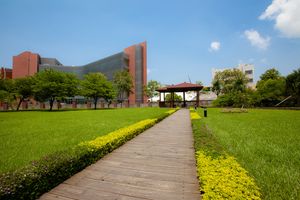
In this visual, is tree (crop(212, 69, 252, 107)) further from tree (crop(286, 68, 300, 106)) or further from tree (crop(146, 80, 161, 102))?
tree (crop(146, 80, 161, 102))

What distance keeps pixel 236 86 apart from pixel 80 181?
47.6m

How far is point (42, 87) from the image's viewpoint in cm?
3294

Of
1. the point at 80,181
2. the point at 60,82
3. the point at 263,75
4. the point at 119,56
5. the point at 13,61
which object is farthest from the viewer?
the point at 13,61

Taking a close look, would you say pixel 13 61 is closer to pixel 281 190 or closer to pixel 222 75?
pixel 222 75

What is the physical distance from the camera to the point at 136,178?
3.72 meters

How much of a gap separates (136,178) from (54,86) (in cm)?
3470

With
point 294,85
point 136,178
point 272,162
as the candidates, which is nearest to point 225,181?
point 136,178

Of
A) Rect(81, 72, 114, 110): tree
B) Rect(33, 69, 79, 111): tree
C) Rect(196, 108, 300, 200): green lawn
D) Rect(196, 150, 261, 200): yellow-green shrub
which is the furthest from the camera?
Rect(81, 72, 114, 110): tree

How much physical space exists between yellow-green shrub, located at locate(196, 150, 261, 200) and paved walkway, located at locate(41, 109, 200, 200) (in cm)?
31

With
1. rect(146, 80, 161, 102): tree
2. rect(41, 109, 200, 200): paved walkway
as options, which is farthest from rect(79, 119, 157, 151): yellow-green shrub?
rect(146, 80, 161, 102): tree

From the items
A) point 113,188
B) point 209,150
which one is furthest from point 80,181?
→ point 209,150

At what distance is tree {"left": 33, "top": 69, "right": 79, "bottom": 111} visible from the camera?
33.3 meters

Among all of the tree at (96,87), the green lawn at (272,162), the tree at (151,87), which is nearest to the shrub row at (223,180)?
the green lawn at (272,162)

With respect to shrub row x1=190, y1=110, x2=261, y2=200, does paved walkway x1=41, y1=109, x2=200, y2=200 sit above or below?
below
